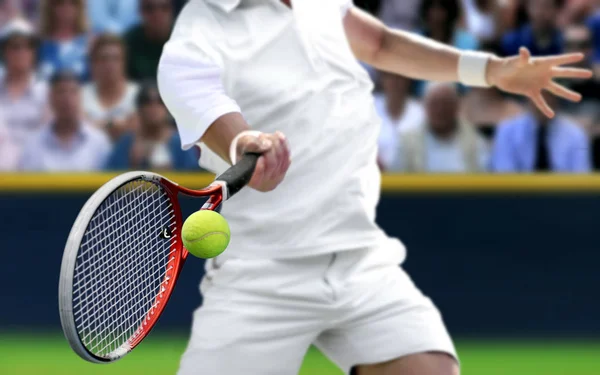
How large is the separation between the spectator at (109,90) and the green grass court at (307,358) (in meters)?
1.32

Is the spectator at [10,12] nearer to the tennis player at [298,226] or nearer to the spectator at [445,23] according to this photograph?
the spectator at [445,23]

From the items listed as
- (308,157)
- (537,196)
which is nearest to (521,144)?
(537,196)

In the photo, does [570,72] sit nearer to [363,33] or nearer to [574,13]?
[363,33]

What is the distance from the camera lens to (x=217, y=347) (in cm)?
303

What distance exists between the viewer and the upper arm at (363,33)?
3426 mm

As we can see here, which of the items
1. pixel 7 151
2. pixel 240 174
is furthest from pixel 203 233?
pixel 7 151

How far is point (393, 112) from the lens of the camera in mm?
6793

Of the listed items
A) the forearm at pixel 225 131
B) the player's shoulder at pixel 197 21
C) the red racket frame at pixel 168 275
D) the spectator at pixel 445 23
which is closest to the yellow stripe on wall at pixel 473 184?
the spectator at pixel 445 23

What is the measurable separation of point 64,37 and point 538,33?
3.06 metres

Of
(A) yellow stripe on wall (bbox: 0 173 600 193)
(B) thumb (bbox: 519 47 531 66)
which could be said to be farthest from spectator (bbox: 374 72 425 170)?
(B) thumb (bbox: 519 47 531 66)

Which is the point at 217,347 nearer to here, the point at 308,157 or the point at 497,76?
the point at 308,157

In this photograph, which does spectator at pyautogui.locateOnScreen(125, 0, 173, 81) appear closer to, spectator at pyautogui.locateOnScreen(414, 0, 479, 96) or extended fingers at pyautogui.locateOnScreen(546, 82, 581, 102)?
spectator at pyautogui.locateOnScreen(414, 0, 479, 96)

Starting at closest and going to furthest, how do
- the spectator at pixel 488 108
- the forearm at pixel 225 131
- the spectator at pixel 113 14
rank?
the forearm at pixel 225 131, the spectator at pixel 488 108, the spectator at pixel 113 14

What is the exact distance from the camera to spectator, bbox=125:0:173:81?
6762 millimetres
